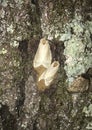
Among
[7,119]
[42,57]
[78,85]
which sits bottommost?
[7,119]

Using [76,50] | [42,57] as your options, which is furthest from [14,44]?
[76,50]

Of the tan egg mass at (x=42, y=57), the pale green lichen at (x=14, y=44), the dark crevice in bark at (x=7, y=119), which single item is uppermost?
the pale green lichen at (x=14, y=44)

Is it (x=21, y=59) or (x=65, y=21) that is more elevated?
(x=65, y=21)

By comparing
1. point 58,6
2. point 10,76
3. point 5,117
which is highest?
point 58,6

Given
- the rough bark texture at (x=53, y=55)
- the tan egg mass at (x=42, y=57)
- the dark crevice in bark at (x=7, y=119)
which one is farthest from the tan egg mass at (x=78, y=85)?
the dark crevice in bark at (x=7, y=119)

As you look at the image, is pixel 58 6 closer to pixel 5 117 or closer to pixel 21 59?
pixel 21 59

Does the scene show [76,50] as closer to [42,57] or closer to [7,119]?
[42,57]

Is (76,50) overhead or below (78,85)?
overhead

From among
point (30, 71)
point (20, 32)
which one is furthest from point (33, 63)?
point (20, 32)

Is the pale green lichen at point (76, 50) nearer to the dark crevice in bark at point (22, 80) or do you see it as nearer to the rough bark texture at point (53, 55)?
the rough bark texture at point (53, 55)
